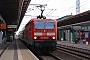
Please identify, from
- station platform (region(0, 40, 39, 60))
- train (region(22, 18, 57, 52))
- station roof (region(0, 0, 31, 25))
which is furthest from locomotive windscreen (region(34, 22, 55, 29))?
station roof (region(0, 0, 31, 25))

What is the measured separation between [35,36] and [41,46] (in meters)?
0.99

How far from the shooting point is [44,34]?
791 inches

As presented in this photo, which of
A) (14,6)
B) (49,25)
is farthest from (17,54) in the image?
(14,6)

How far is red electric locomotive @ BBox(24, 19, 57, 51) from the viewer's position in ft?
65.0

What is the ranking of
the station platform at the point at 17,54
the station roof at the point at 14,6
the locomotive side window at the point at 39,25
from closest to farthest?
the station platform at the point at 17,54 < the locomotive side window at the point at 39,25 < the station roof at the point at 14,6

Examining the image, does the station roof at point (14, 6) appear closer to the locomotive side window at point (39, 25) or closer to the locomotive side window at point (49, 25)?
the locomotive side window at point (39, 25)

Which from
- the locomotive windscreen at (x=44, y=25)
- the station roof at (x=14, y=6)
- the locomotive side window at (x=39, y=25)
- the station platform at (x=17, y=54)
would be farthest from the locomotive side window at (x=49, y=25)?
the station roof at (x=14, y=6)

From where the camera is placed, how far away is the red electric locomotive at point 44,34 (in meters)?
19.8

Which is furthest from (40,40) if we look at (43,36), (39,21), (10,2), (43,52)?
(10,2)

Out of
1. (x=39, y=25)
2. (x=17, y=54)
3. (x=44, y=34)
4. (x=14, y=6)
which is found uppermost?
(x=14, y=6)

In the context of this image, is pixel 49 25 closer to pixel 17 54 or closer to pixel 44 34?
pixel 44 34

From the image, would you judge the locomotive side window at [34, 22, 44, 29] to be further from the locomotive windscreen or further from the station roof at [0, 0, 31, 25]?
the station roof at [0, 0, 31, 25]

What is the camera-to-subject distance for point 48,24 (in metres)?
20.4

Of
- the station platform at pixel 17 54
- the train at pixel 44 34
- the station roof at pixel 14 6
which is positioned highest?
the station roof at pixel 14 6
